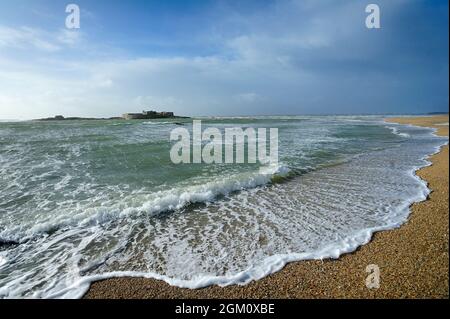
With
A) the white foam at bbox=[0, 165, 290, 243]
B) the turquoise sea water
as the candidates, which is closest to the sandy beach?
the turquoise sea water

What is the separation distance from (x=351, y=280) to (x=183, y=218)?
13.4 feet

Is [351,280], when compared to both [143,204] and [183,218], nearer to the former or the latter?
[183,218]

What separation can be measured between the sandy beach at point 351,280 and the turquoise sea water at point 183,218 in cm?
21

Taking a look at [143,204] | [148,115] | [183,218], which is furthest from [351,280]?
[148,115]

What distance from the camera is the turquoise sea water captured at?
15.0 feet

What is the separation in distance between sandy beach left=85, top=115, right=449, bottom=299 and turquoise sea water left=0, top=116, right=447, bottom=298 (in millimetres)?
208

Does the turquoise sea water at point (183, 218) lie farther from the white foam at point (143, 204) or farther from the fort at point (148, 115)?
the fort at point (148, 115)

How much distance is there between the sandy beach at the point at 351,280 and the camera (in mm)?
3686

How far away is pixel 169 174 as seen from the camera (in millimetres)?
11148

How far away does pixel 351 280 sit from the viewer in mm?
3955

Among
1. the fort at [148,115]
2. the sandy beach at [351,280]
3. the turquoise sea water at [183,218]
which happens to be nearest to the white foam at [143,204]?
the turquoise sea water at [183,218]

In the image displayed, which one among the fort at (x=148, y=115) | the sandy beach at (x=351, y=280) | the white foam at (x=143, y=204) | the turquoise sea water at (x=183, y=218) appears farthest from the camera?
the fort at (x=148, y=115)

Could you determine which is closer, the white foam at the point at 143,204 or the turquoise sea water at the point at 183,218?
the turquoise sea water at the point at 183,218

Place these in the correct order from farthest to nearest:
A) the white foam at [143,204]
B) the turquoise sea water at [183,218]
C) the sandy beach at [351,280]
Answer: the white foam at [143,204], the turquoise sea water at [183,218], the sandy beach at [351,280]
